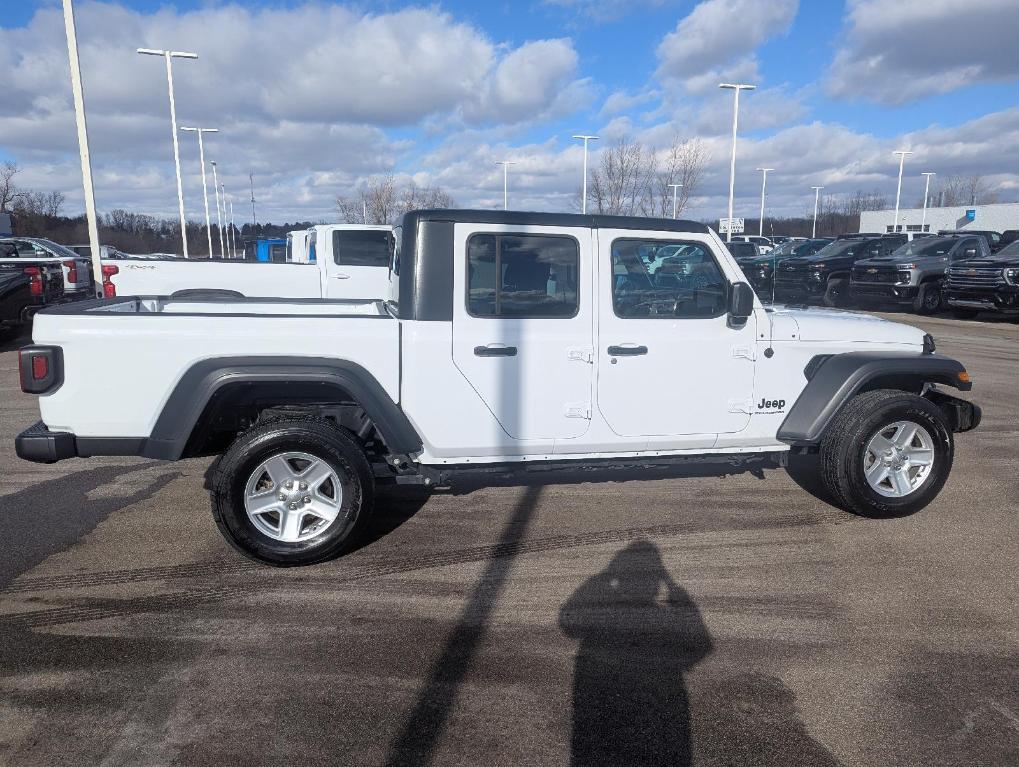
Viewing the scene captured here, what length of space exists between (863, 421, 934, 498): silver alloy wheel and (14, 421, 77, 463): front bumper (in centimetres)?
485

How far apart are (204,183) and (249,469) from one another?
38872 millimetres

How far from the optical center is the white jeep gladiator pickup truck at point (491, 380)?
413cm

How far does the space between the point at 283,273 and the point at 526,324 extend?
686 cm

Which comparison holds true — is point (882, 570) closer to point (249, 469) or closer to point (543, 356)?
point (543, 356)

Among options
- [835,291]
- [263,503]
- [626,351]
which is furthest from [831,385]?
[835,291]

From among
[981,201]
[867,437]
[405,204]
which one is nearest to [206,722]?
[867,437]

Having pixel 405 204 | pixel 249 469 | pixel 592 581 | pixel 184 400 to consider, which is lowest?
pixel 592 581

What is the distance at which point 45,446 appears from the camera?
4.08 meters

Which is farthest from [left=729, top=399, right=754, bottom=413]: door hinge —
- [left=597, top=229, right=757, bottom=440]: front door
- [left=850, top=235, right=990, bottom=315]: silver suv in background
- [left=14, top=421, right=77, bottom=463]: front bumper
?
[left=850, top=235, right=990, bottom=315]: silver suv in background

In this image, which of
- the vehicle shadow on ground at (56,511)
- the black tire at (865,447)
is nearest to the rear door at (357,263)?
the vehicle shadow on ground at (56,511)

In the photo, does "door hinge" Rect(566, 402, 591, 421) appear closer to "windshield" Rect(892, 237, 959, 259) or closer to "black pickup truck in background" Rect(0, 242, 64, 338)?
"black pickup truck in background" Rect(0, 242, 64, 338)

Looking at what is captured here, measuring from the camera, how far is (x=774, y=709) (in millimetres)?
3061

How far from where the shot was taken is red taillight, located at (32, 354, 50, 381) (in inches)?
157

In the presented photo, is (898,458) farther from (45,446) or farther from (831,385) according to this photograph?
(45,446)
